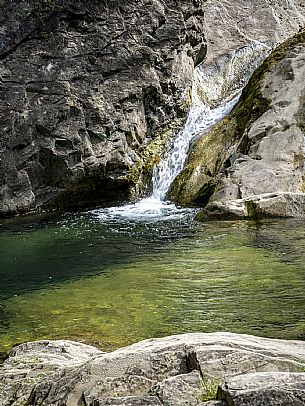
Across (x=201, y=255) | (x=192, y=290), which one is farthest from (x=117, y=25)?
(x=192, y=290)

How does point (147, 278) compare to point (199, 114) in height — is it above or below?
below

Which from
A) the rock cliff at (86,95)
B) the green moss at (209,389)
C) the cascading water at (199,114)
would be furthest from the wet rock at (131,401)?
the rock cliff at (86,95)

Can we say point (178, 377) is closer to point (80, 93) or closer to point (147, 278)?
point (147, 278)

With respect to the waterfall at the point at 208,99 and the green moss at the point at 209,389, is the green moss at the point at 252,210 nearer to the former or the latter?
the waterfall at the point at 208,99

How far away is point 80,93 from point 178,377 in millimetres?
18221

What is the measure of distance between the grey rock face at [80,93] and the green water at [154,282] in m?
5.52

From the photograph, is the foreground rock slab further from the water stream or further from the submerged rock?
the submerged rock

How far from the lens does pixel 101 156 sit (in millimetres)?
21328

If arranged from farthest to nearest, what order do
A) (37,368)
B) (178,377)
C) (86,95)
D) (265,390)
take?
1. (86,95)
2. (37,368)
3. (178,377)
4. (265,390)

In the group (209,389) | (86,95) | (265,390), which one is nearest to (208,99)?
(86,95)

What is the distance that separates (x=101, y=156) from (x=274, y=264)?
12365mm

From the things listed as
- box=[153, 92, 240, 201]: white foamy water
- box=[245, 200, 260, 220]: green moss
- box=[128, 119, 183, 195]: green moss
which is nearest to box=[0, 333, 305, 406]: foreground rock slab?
box=[245, 200, 260, 220]: green moss

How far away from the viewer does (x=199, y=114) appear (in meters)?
24.4

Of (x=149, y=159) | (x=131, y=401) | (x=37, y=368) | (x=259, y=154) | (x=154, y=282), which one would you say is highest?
(x=149, y=159)
